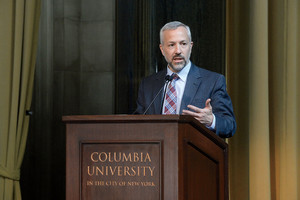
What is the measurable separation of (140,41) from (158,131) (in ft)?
8.93

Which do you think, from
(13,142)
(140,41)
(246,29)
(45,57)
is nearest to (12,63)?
(13,142)

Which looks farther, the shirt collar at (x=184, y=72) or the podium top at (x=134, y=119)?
the shirt collar at (x=184, y=72)

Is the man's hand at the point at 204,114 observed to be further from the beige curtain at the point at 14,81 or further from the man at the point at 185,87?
the beige curtain at the point at 14,81

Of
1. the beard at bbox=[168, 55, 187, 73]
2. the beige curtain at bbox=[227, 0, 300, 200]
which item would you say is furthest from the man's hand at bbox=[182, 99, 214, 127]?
the beige curtain at bbox=[227, 0, 300, 200]

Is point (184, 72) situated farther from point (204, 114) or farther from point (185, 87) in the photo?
point (204, 114)

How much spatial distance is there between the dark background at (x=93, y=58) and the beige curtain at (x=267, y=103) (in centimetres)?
83

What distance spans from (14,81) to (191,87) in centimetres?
141

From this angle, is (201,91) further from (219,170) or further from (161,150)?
(161,150)

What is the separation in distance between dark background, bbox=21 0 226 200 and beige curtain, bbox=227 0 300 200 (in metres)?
0.83

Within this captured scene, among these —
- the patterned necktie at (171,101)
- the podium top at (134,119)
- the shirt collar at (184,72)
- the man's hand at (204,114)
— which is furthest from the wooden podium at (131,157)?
the shirt collar at (184,72)

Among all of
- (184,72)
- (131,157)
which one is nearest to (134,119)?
(131,157)

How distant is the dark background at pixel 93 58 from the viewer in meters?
5.40

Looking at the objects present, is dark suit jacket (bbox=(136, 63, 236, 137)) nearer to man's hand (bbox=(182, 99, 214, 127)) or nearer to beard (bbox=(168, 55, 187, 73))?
beard (bbox=(168, 55, 187, 73))

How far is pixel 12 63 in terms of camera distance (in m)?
4.50
